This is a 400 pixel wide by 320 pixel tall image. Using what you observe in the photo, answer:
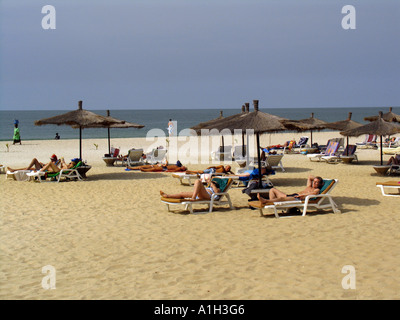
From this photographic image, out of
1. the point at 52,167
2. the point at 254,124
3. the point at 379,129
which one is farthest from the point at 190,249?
the point at 379,129

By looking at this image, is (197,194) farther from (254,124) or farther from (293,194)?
(254,124)

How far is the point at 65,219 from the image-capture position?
7.35 m

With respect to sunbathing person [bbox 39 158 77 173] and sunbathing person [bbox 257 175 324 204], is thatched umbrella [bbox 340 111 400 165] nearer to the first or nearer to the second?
sunbathing person [bbox 257 175 324 204]

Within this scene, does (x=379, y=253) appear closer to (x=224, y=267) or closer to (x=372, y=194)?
(x=224, y=267)

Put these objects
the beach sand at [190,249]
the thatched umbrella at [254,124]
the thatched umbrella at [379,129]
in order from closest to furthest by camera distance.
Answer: the beach sand at [190,249]
the thatched umbrella at [254,124]
the thatched umbrella at [379,129]

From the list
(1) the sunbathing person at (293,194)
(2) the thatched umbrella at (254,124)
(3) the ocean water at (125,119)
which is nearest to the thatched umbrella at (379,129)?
(2) the thatched umbrella at (254,124)

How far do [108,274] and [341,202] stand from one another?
17.1 ft

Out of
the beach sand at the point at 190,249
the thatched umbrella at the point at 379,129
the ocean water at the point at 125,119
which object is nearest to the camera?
the beach sand at the point at 190,249

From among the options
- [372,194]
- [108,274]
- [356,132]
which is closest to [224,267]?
[108,274]

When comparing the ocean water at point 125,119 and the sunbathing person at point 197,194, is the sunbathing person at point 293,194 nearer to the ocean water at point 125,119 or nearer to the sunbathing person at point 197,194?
the sunbathing person at point 197,194

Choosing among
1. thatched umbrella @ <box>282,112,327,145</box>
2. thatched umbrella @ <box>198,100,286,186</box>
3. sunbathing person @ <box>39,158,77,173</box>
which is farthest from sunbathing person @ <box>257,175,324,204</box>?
sunbathing person @ <box>39,158,77,173</box>

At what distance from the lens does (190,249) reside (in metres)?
5.61

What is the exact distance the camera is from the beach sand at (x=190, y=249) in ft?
14.1

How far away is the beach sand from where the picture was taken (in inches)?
170
